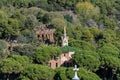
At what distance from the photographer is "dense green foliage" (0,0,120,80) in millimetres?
69000

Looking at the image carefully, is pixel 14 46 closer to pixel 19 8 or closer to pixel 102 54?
pixel 102 54

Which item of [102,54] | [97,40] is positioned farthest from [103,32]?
[102,54]

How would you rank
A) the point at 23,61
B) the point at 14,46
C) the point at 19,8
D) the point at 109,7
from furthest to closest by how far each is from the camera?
the point at 109,7 → the point at 19,8 → the point at 14,46 → the point at 23,61

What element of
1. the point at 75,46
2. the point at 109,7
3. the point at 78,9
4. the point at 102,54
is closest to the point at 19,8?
the point at 78,9

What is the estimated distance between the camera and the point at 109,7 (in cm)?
11194

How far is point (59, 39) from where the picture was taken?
86.9 metres

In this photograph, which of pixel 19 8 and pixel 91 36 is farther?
pixel 19 8

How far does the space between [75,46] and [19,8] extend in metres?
25.0

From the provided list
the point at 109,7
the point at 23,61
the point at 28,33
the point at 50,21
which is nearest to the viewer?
the point at 23,61

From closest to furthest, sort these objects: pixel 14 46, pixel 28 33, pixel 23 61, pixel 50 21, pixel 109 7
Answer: pixel 23 61, pixel 14 46, pixel 28 33, pixel 50 21, pixel 109 7

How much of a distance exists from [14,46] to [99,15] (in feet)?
104

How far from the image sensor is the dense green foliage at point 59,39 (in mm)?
69000

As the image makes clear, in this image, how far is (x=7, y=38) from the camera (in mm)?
84250

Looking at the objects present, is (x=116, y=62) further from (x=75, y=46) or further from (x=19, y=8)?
(x=19, y=8)
